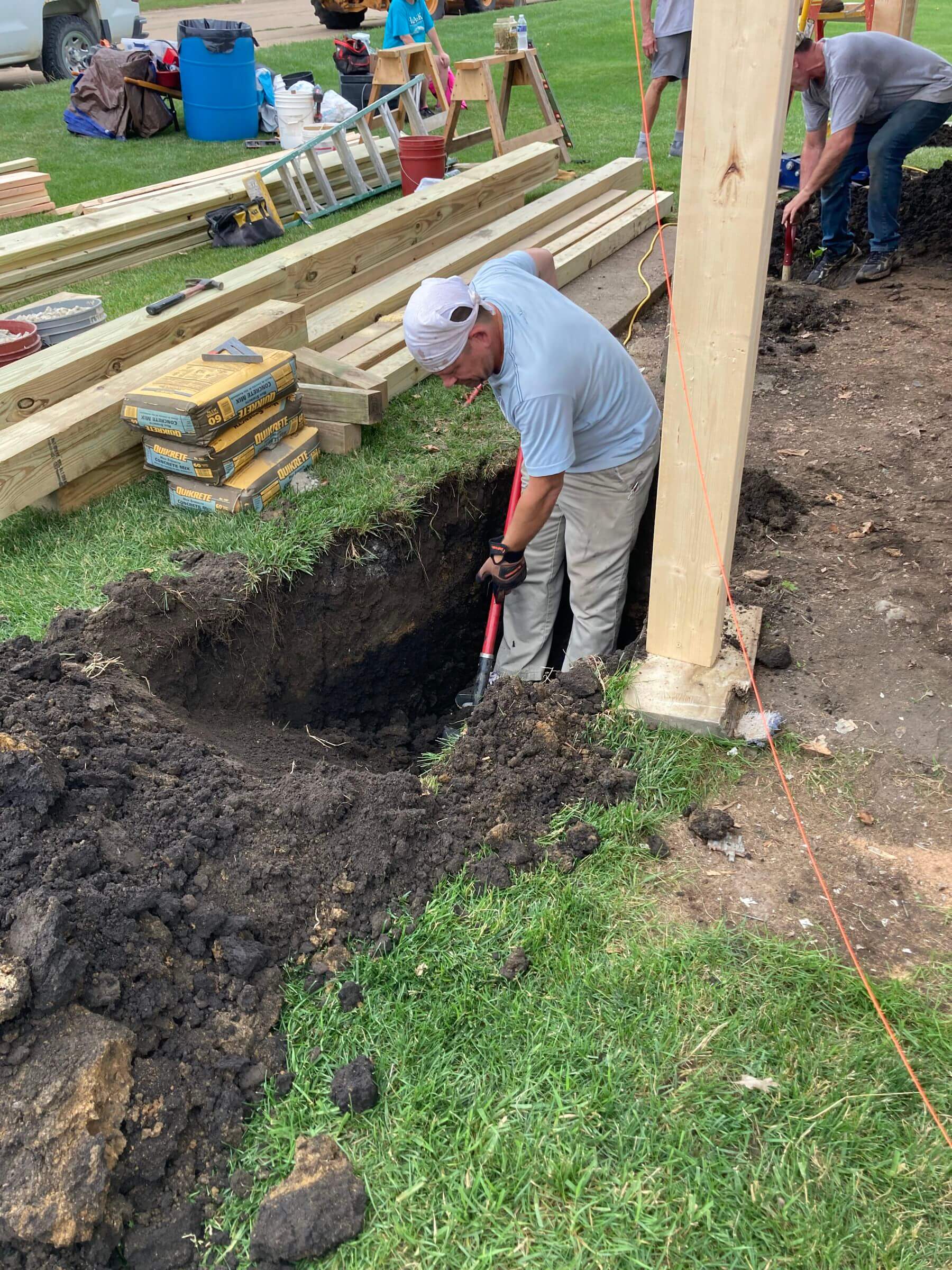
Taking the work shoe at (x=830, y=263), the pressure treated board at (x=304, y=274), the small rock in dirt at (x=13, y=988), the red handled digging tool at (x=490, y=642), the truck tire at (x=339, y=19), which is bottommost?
the red handled digging tool at (x=490, y=642)

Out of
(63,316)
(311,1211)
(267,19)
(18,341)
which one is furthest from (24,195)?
(267,19)

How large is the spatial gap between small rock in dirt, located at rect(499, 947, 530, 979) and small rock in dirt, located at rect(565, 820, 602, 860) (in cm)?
37

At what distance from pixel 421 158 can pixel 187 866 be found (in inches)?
297

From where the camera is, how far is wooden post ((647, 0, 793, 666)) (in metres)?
2.26

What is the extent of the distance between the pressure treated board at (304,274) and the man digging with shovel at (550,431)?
196 centimetres

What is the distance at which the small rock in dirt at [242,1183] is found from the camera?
210 cm

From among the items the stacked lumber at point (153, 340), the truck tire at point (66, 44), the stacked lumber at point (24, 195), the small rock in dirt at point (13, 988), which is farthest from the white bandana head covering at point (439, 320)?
the truck tire at point (66, 44)

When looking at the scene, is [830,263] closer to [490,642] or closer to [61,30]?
[490,642]

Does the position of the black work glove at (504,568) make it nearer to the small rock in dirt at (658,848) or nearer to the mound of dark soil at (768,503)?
the mound of dark soil at (768,503)

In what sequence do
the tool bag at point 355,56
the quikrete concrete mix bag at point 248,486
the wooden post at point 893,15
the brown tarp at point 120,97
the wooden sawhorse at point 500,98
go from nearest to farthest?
the quikrete concrete mix bag at point 248,486
the wooden post at point 893,15
the wooden sawhorse at point 500,98
the brown tarp at point 120,97
the tool bag at point 355,56

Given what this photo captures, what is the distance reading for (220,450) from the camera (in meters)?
4.27

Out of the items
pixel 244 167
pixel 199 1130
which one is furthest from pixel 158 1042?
pixel 244 167

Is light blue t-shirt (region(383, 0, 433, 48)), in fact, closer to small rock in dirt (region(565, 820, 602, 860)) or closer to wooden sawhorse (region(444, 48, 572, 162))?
wooden sawhorse (region(444, 48, 572, 162))

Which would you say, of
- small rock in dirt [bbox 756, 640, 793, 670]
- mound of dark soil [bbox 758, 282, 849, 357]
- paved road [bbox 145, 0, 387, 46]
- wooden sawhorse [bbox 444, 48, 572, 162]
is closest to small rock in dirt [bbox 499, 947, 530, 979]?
small rock in dirt [bbox 756, 640, 793, 670]
